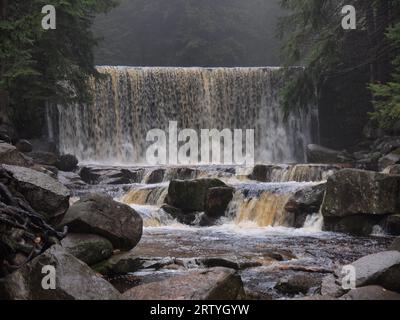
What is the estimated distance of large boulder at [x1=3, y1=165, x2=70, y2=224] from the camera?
8617 millimetres

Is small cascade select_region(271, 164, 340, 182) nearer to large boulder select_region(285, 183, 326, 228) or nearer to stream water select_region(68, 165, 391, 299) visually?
stream water select_region(68, 165, 391, 299)

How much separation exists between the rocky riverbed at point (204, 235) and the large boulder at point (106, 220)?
0.02 m

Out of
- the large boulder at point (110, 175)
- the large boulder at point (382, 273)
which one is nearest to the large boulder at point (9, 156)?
the large boulder at point (382, 273)

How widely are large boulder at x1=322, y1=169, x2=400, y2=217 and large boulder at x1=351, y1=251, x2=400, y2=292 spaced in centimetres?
612

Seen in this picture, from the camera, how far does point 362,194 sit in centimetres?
1331

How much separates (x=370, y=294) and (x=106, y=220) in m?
5.39

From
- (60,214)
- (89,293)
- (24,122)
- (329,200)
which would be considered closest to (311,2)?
(329,200)

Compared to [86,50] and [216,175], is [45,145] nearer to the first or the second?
[86,50]

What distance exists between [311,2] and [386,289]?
18.9 m

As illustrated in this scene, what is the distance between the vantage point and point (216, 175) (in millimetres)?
20469

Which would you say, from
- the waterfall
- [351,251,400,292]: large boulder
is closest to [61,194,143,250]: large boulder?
[351,251,400,292]: large boulder

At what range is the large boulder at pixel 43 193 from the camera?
8.62 m

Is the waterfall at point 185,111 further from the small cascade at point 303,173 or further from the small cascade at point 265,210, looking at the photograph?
the small cascade at point 265,210

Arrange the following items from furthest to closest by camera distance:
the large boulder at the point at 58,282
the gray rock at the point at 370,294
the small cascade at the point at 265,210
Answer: the small cascade at the point at 265,210 → the gray rock at the point at 370,294 → the large boulder at the point at 58,282
